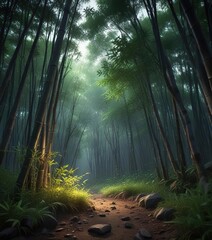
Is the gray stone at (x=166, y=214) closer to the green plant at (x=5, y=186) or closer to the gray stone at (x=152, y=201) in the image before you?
the gray stone at (x=152, y=201)

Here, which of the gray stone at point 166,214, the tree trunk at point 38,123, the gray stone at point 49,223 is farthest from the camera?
the tree trunk at point 38,123

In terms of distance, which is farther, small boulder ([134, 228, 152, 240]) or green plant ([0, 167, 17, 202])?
green plant ([0, 167, 17, 202])

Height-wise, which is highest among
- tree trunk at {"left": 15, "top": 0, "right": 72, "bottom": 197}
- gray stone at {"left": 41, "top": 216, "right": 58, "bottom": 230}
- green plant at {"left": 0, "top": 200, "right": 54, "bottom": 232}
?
tree trunk at {"left": 15, "top": 0, "right": 72, "bottom": 197}

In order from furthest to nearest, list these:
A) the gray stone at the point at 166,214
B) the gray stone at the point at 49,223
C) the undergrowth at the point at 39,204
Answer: the gray stone at the point at 166,214 < the gray stone at the point at 49,223 < the undergrowth at the point at 39,204

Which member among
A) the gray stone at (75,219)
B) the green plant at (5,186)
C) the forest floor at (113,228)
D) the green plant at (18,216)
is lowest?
the forest floor at (113,228)

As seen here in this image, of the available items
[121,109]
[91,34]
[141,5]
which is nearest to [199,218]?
[141,5]

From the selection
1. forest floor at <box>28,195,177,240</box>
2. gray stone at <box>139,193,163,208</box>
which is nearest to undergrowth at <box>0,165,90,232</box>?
forest floor at <box>28,195,177,240</box>

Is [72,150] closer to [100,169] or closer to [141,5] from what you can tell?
[100,169]

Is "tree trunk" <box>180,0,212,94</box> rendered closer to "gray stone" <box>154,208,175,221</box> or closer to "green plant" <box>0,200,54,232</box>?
"gray stone" <box>154,208,175,221</box>

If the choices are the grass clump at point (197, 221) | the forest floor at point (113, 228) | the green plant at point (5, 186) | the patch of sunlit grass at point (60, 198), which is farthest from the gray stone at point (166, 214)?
the green plant at point (5, 186)

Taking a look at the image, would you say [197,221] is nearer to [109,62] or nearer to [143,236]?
[143,236]

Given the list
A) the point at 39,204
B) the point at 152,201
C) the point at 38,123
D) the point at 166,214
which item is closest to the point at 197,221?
the point at 166,214

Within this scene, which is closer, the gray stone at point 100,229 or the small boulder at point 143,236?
the small boulder at point 143,236

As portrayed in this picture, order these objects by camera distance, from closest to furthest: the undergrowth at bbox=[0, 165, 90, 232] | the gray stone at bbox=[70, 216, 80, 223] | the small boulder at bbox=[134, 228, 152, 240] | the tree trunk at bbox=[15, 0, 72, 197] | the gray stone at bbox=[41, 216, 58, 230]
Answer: the small boulder at bbox=[134, 228, 152, 240] → the undergrowth at bbox=[0, 165, 90, 232] → the gray stone at bbox=[41, 216, 58, 230] → the gray stone at bbox=[70, 216, 80, 223] → the tree trunk at bbox=[15, 0, 72, 197]
